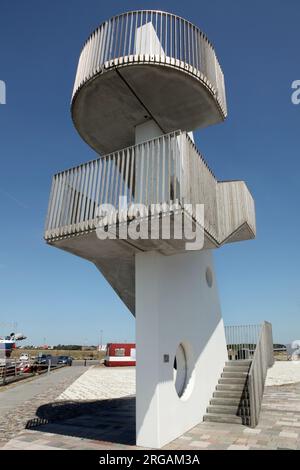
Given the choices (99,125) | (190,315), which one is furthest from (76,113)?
(190,315)

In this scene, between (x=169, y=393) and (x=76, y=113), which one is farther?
(x=76, y=113)

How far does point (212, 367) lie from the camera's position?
9.68m

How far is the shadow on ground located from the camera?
7.24 meters

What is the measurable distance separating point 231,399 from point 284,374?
12602 millimetres

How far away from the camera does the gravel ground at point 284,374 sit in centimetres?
1736

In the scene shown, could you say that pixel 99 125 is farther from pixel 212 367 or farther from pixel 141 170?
pixel 212 367

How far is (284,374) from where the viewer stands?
19953 mm

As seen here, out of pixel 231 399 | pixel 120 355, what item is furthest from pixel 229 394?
pixel 120 355

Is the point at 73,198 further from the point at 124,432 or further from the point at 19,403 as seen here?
the point at 19,403

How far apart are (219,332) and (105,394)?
6357mm

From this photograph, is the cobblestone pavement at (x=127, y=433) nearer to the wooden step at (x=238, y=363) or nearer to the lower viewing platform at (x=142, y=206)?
the wooden step at (x=238, y=363)

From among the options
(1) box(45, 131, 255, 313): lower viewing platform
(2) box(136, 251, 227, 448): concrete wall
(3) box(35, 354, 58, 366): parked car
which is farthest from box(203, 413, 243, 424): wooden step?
(3) box(35, 354, 58, 366): parked car

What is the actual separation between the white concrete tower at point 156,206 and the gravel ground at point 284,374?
9314 mm

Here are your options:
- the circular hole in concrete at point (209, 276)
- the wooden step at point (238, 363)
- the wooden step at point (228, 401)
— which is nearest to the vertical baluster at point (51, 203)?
the circular hole in concrete at point (209, 276)
